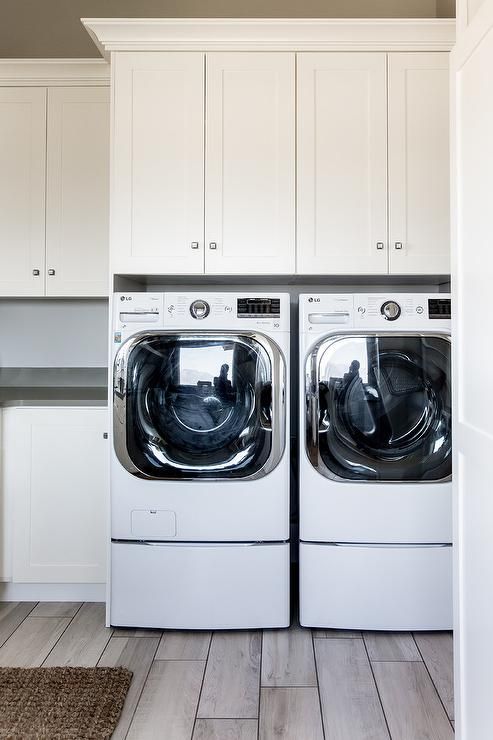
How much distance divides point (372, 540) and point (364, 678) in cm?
49

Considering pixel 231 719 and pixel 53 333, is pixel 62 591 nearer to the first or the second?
pixel 231 719

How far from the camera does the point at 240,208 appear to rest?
2389 mm

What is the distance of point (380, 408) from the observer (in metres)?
2.24

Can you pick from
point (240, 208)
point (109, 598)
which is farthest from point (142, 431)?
point (240, 208)

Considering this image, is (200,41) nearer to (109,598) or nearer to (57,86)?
(57,86)

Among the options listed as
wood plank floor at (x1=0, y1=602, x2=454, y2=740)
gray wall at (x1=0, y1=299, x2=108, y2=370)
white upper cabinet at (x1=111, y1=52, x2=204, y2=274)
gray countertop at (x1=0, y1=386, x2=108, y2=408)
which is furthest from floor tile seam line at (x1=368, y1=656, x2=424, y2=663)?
gray wall at (x1=0, y1=299, x2=108, y2=370)

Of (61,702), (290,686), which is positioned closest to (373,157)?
(290,686)

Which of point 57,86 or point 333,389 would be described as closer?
point 333,389

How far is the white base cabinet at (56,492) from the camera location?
247 cm

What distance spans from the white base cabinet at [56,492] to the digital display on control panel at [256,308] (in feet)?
2.39

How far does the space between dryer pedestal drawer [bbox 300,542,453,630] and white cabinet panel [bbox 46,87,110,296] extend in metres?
1.66

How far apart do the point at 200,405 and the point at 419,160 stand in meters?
1.31

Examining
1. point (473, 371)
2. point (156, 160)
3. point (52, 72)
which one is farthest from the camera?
point (52, 72)

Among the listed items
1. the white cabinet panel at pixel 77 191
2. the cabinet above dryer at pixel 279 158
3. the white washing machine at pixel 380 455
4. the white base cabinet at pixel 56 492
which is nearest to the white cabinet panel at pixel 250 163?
the cabinet above dryer at pixel 279 158
